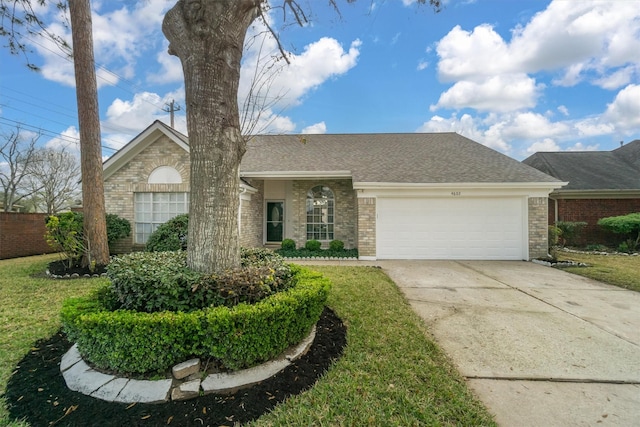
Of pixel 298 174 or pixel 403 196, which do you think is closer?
pixel 403 196

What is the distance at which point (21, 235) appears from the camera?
1099 centimetres

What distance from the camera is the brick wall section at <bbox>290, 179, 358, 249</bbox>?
11984 mm

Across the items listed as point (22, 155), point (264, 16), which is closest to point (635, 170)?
point (264, 16)

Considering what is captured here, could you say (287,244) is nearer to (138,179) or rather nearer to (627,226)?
(138,179)

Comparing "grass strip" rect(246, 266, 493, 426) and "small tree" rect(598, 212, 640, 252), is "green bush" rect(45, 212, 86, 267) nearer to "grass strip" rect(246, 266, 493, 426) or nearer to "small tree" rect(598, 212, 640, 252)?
"grass strip" rect(246, 266, 493, 426)

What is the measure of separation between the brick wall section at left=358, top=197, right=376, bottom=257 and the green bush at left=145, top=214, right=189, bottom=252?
18.6 feet

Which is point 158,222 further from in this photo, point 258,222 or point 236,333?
point 236,333

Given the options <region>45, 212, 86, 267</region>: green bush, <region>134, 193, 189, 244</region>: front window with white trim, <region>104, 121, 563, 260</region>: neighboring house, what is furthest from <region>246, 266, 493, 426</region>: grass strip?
<region>134, 193, 189, 244</region>: front window with white trim

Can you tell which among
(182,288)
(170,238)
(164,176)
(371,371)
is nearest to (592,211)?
(371,371)

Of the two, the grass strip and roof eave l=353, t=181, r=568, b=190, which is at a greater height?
roof eave l=353, t=181, r=568, b=190

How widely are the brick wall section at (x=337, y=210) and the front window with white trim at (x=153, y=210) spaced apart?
4452 millimetres

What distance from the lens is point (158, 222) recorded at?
1018 centimetres

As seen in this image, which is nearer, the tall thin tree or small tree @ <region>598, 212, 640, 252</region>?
the tall thin tree

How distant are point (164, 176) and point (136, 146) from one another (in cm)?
135
